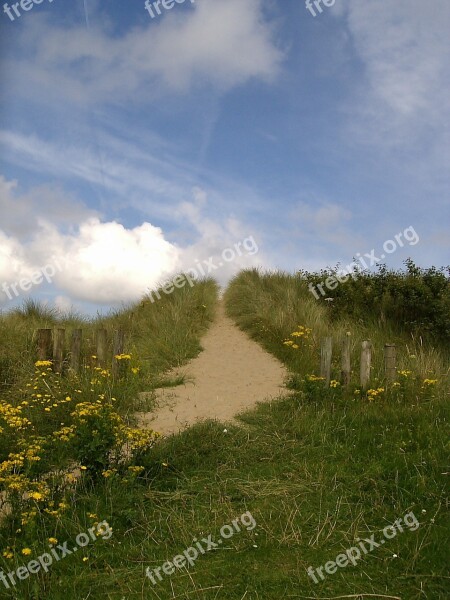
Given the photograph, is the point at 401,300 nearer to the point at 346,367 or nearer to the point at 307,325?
the point at 307,325

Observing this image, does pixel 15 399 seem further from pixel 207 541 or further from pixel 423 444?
pixel 423 444

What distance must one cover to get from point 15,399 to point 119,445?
3.74m

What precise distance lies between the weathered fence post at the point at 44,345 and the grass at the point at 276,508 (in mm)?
4220

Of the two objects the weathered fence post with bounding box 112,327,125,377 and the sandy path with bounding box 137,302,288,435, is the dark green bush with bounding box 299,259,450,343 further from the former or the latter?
the weathered fence post with bounding box 112,327,125,377

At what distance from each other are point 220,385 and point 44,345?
3.52 metres

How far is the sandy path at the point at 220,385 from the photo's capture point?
8.36 meters

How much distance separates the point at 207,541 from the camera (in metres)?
4.77

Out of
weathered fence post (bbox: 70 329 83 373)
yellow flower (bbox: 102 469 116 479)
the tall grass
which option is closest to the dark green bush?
the tall grass

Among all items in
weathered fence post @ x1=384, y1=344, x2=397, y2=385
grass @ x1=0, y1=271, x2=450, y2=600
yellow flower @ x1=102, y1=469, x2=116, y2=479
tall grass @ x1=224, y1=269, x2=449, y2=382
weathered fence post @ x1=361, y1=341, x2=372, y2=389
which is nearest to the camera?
grass @ x1=0, y1=271, x2=450, y2=600

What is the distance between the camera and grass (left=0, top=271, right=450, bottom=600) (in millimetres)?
4227

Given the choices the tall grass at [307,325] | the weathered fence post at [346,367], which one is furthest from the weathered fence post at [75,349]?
the weathered fence post at [346,367]

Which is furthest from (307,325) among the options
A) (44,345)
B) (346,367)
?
(44,345)

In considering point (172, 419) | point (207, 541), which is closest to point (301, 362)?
point (172, 419)

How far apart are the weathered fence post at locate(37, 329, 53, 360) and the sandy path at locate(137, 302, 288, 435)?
245 cm
